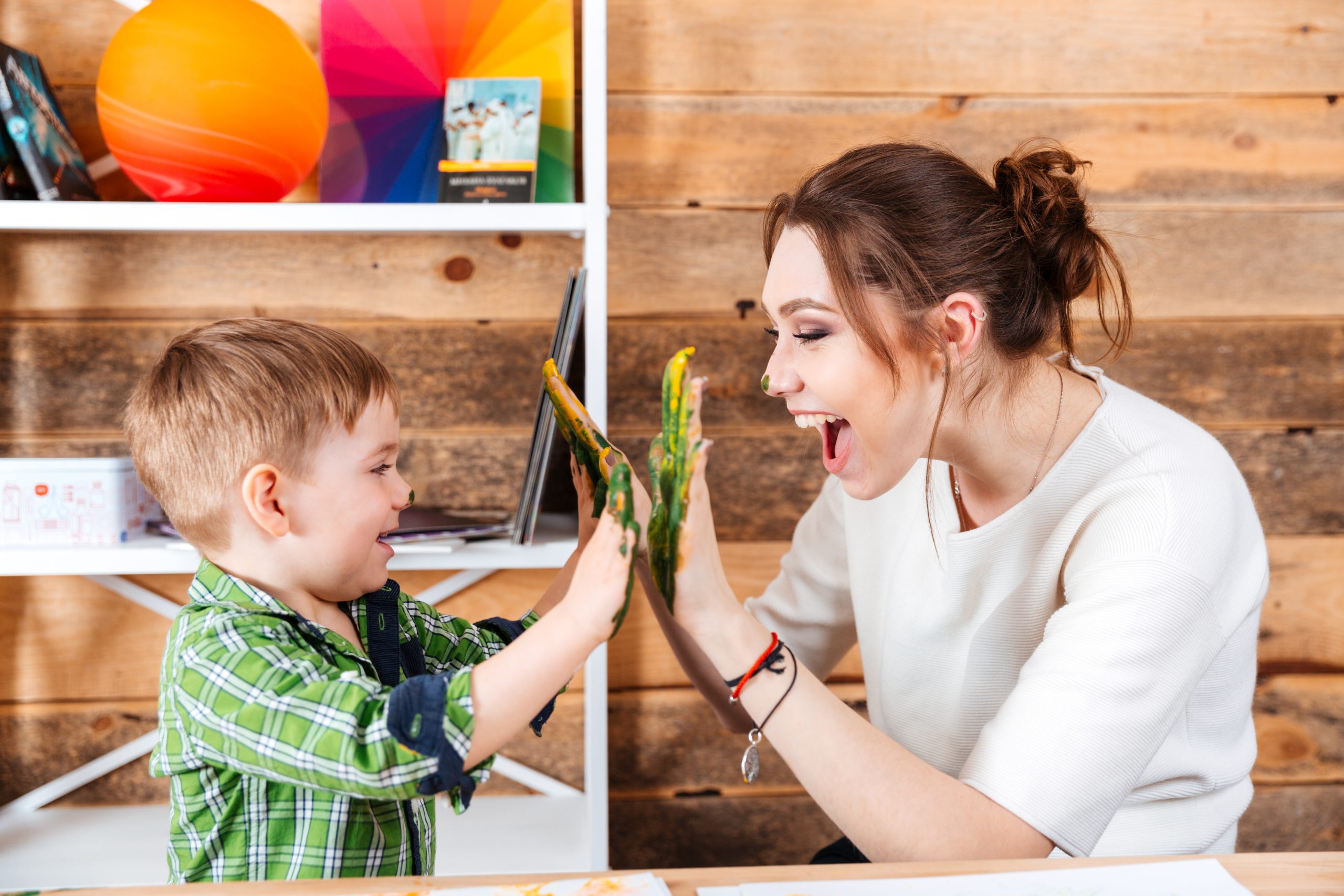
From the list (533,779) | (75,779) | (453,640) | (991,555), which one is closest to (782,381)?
(991,555)

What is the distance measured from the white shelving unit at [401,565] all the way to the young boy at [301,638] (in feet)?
1.05

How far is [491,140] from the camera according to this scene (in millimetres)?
1276

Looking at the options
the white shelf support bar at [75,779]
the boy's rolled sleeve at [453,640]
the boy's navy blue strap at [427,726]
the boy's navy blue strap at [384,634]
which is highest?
the boy's navy blue strap at [427,726]

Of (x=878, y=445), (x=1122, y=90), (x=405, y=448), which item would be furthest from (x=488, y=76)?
(x=1122, y=90)

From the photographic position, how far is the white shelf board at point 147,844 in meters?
1.33

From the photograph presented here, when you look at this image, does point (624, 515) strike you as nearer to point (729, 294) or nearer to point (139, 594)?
point (729, 294)

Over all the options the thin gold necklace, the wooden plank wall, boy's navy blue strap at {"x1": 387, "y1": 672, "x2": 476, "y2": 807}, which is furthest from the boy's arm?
the wooden plank wall

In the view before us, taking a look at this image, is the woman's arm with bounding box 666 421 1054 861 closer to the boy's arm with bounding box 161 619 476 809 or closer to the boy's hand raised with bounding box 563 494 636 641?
the boy's hand raised with bounding box 563 494 636 641

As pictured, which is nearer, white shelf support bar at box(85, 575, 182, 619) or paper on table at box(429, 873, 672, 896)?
paper on table at box(429, 873, 672, 896)

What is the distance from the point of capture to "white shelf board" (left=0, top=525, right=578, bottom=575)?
118 cm

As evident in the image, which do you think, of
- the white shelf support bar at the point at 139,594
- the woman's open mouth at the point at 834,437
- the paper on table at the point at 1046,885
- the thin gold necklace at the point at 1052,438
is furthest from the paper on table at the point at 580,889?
the white shelf support bar at the point at 139,594

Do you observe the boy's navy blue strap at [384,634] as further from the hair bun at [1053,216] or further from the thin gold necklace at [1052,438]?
the hair bun at [1053,216]

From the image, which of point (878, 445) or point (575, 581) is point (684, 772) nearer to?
point (878, 445)

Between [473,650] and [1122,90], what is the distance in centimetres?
133
